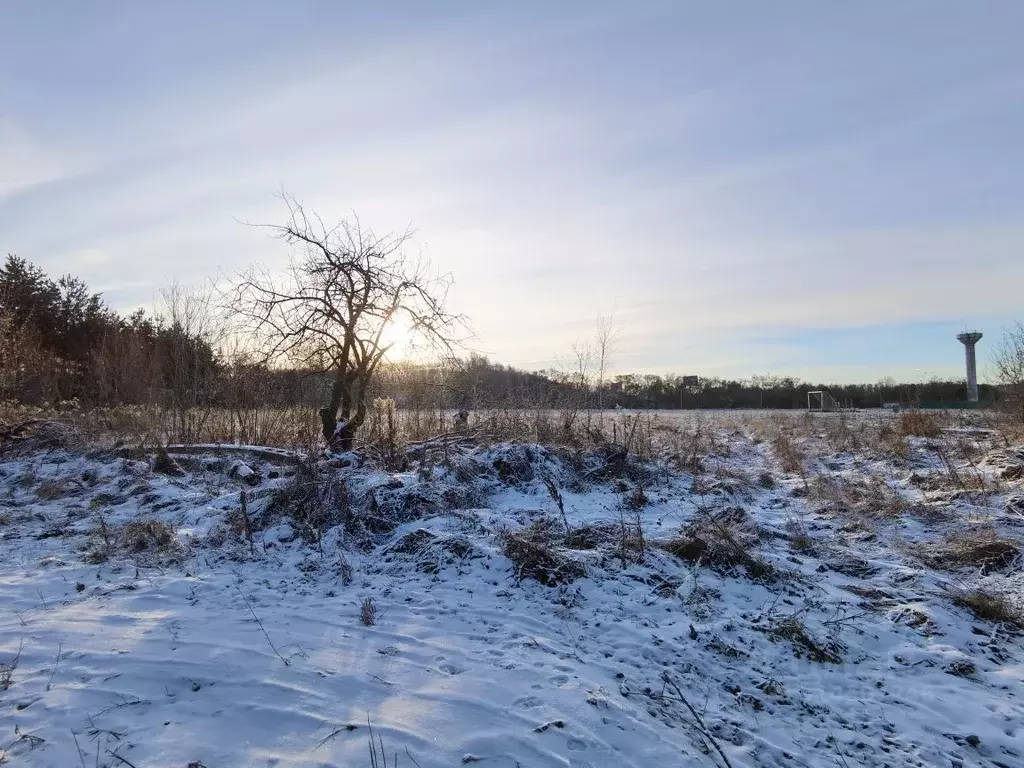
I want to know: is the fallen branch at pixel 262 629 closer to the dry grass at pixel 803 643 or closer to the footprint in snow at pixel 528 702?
the footprint in snow at pixel 528 702

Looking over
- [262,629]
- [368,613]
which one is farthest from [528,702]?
[262,629]

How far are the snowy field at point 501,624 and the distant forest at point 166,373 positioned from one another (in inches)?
146

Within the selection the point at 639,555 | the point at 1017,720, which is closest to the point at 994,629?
the point at 1017,720

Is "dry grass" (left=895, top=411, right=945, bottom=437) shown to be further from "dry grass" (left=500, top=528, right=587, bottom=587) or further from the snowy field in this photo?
"dry grass" (left=500, top=528, right=587, bottom=587)

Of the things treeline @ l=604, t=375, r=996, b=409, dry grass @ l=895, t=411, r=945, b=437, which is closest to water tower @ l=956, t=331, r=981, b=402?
treeline @ l=604, t=375, r=996, b=409

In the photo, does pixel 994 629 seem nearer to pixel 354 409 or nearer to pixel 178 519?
pixel 178 519

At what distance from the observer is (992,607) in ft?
16.4

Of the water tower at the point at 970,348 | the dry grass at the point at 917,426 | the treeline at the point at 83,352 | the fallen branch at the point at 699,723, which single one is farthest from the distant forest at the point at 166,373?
the water tower at the point at 970,348

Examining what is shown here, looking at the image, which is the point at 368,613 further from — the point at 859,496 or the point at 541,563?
the point at 859,496

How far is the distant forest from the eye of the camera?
1286cm

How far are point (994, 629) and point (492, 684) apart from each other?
13.7 ft

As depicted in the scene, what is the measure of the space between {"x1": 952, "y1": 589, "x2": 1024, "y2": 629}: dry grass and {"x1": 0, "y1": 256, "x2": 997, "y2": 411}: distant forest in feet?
27.6

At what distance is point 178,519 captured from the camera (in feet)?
24.8

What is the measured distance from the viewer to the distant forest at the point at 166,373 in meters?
12.9
